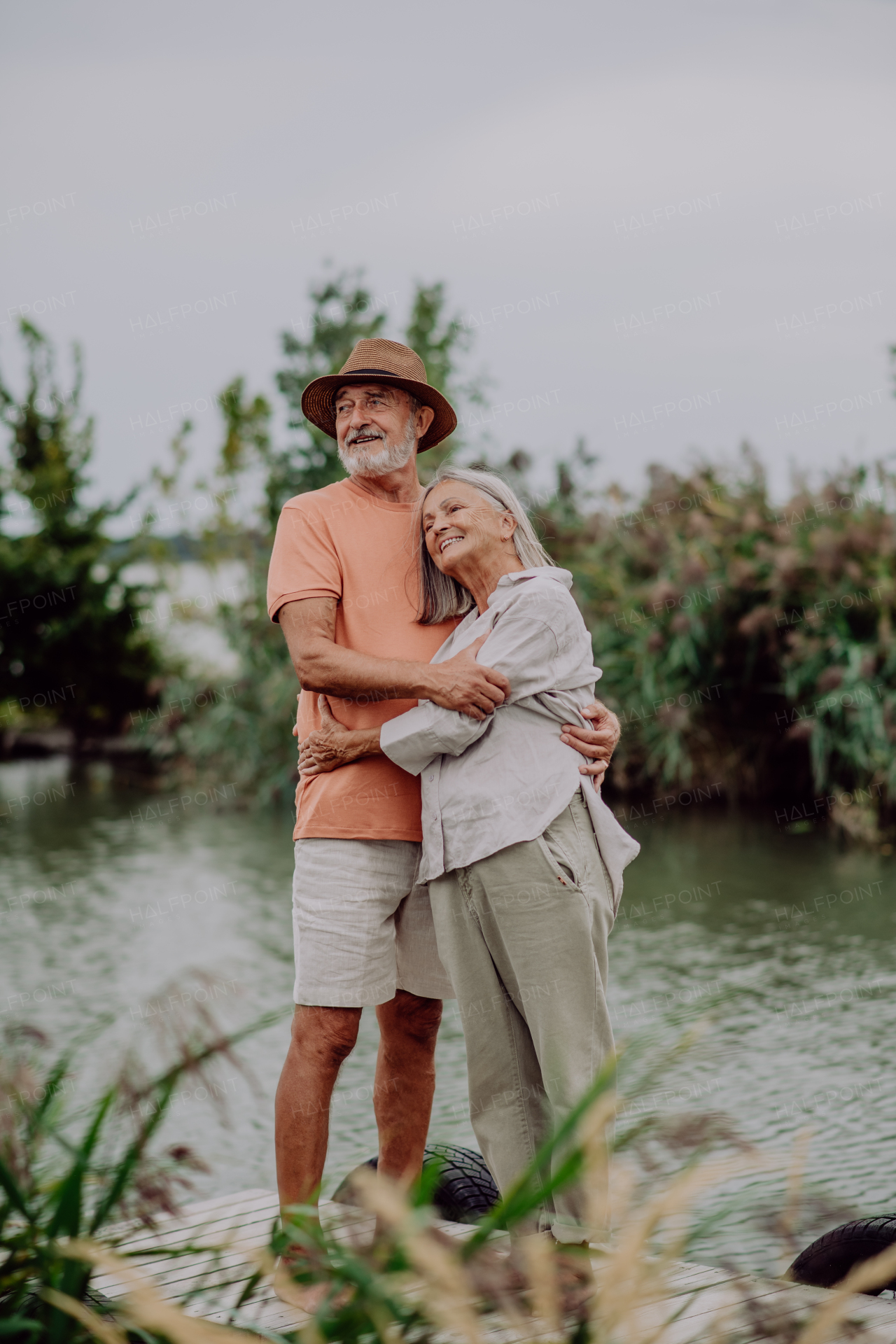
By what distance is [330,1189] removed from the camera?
3.58 meters

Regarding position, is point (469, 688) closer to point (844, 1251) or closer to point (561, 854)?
point (561, 854)

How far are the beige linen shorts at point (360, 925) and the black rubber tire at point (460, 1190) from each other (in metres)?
0.47

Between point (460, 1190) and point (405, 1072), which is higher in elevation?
point (405, 1072)

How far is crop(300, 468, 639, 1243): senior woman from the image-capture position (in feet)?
8.91

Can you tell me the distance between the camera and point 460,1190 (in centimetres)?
326

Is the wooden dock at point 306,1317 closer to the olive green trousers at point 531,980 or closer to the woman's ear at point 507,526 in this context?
the olive green trousers at point 531,980

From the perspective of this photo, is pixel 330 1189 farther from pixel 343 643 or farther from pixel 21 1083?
pixel 21 1083

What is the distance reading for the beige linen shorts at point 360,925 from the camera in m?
2.92

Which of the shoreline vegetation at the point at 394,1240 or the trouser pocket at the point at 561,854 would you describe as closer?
the shoreline vegetation at the point at 394,1240

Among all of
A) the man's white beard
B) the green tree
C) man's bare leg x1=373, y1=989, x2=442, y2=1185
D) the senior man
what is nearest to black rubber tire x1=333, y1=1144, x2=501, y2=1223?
man's bare leg x1=373, y1=989, x2=442, y2=1185

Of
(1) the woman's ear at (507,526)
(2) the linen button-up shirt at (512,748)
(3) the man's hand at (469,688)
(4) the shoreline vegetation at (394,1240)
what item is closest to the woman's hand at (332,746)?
(2) the linen button-up shirt at (512,748)

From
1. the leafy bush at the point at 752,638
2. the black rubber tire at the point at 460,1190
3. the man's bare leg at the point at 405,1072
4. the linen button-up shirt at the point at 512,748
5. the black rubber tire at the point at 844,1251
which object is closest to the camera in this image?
the black rubber tire at the point at 844,1251

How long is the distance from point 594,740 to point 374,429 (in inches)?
36.7

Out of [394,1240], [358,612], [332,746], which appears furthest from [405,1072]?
[394,1240]
